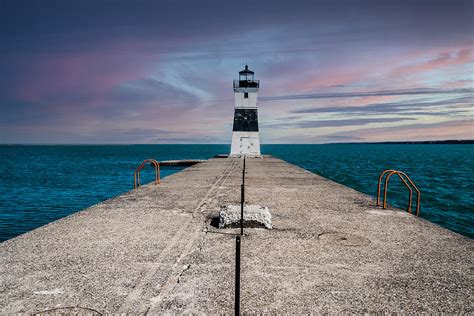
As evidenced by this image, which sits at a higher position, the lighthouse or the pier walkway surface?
the lighthouse

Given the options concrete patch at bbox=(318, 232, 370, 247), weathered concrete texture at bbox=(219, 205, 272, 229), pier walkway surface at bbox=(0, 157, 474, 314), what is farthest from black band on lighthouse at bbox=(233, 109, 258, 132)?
concrete patch at bbox=(318, 232, 370, 247)

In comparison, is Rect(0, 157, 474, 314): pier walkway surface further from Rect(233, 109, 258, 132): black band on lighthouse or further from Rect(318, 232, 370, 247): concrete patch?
Rect(233, 109, 258, 132): black band on lighthouse

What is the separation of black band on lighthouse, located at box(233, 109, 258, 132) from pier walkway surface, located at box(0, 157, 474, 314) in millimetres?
24665

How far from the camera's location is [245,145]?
3419cm

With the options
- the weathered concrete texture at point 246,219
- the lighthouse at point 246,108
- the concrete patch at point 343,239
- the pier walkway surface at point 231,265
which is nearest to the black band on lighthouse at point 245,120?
the lighthouse at point 246,108

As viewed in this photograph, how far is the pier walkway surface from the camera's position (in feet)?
13.2

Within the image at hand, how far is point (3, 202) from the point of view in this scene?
22656mm

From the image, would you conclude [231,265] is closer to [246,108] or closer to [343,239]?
[343,239]

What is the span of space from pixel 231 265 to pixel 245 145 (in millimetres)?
29170

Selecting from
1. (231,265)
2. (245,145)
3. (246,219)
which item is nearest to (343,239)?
(246,219)

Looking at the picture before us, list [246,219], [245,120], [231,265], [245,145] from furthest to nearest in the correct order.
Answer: [245,145]
[245,120]
[246,219]
[231,265]

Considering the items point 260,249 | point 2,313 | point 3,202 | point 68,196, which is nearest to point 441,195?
point 260,249

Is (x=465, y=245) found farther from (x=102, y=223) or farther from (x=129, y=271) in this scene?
(x=102, y=223)

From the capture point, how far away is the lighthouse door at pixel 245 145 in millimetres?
33938
